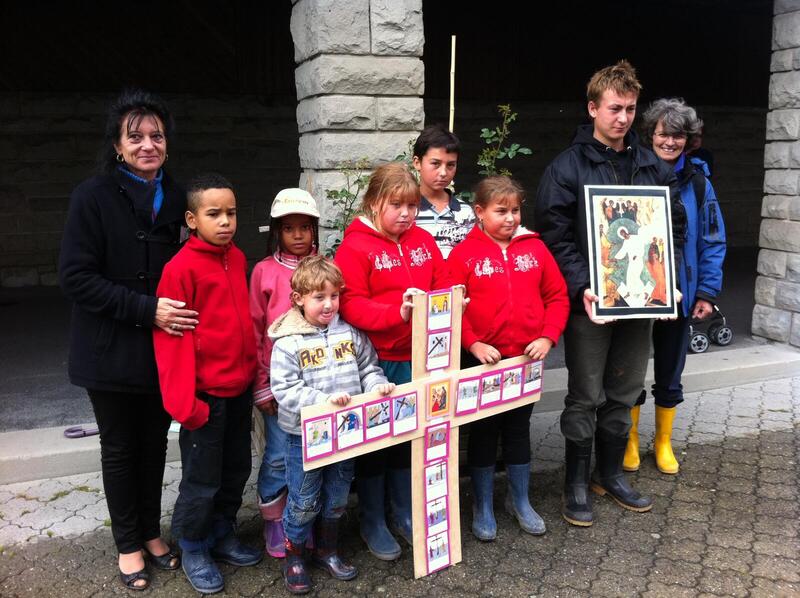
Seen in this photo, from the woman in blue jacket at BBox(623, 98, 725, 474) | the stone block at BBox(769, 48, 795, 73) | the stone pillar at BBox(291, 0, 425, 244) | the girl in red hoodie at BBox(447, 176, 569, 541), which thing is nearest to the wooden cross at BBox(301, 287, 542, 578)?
the girl in red hoodie at BBox(447, 176, 569, 541)

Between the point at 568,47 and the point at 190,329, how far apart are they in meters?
8.50

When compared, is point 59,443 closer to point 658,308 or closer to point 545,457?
point 545,457

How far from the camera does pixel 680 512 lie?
364 centimetres

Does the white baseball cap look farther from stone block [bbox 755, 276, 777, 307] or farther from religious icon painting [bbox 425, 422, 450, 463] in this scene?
stone block [bbox 755, 276, 777, 307]

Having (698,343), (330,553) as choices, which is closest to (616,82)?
(330,553)

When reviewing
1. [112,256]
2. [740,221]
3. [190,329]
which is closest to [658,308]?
[190,329]

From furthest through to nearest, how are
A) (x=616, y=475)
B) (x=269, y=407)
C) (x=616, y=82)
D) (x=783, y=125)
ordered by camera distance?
(x=783, y=125), (x=616, y=475), (x=616, y=82), (x=269, y=407)

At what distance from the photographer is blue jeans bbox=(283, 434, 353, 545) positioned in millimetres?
2879

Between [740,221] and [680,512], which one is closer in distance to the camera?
[680,512]

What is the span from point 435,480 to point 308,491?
1.84ft

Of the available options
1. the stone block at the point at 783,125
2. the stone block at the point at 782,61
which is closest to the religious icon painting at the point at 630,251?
the stone block at the point at 783,125

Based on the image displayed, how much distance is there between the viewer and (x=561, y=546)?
3330 mm

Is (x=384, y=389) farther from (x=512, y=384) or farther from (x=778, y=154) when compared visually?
(x=778, y=154)

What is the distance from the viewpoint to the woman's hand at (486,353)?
9.96 ft
